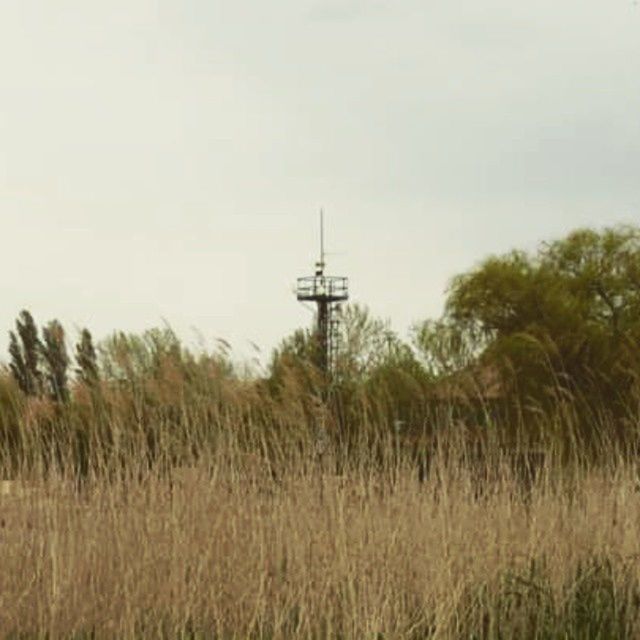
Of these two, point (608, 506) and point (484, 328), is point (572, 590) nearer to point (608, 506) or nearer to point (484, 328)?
point (608, 506)

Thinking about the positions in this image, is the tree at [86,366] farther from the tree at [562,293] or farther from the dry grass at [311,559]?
the tree at [562,293]

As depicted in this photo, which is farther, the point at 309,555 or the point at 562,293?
the point at 562,293

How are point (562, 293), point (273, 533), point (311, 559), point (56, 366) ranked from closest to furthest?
point (311, 559), point (273, 533), point (56, 366), point (562, 293)

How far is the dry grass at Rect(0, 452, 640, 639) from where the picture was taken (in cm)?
574

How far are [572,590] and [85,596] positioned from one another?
2.13 metres

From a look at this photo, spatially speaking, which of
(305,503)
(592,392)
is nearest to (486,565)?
(305,503)

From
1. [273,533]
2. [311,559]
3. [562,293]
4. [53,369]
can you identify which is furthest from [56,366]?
[562,293]

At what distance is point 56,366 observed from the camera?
747 cm

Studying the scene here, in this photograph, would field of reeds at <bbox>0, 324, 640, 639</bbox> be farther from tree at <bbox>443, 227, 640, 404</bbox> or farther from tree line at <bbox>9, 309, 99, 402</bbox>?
tree at <bbox>443, 227, 640, 404</bbox>

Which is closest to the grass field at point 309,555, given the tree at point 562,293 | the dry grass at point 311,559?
the dry grass at point 311,559

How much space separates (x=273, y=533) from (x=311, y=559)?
30cm

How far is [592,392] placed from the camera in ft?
34.8

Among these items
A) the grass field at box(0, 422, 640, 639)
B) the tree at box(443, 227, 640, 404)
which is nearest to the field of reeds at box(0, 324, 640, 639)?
the grass field at box(0, 422, 640, 639)

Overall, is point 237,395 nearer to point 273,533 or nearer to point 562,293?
point 273,533
